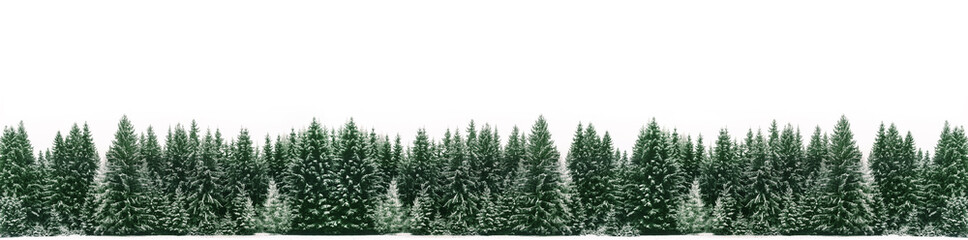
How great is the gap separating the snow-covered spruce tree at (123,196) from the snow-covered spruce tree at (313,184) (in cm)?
973

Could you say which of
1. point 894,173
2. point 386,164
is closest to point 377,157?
point 386,164

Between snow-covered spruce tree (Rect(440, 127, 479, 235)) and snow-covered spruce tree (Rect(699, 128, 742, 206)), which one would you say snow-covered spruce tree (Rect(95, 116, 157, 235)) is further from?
snow-covered spruce tree (Rect(699, 128, 742, 206))

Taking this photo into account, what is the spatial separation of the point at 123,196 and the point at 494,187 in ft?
80.4

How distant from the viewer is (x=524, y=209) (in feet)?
291

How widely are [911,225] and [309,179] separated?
132ft

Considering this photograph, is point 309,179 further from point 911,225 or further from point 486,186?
point 911,225

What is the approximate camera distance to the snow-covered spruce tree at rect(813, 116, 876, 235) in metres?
89.4

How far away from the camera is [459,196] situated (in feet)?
294

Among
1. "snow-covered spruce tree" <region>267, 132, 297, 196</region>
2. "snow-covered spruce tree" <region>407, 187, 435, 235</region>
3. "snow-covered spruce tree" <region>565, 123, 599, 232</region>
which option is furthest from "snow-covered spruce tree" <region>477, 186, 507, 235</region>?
"snow-covered spruce tree" <region>267, 132, 297, 196</region>

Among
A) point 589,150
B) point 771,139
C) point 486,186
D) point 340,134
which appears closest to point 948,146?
point 771,139

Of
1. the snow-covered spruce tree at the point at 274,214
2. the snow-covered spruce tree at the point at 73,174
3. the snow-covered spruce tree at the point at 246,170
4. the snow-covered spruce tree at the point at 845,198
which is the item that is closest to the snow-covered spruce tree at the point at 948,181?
the snow-covered spruce tree at the point at 845,198

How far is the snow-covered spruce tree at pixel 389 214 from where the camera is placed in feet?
294

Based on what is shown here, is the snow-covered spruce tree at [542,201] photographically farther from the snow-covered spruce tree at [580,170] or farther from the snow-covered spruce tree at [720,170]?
the snow-covered spruce tree at [720,170]

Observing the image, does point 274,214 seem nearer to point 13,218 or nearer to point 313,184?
point 313,184
